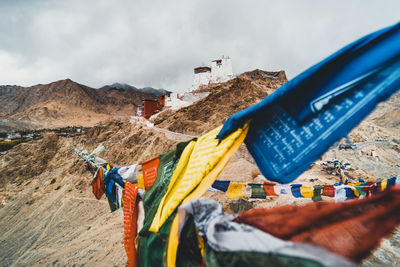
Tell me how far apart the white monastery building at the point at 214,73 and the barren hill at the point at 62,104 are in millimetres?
29814

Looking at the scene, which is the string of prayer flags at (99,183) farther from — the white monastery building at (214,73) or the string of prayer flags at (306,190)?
the white monastery building at (214,73)

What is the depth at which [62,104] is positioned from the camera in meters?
56.1

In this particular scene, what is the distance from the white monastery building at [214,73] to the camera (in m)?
38.0

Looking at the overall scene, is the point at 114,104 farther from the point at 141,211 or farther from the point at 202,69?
the point at 141,211

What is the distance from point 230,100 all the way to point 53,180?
1641 centimetres

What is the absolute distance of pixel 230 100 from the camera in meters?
18.1

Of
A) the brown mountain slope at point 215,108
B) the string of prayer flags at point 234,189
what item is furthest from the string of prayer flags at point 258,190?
the brown mountain slope at point 215,108

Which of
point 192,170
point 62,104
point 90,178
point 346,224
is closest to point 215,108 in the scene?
point 90,178

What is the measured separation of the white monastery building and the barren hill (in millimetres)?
29814

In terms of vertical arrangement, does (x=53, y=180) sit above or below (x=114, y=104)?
below

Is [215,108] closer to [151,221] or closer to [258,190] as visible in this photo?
[258,190]

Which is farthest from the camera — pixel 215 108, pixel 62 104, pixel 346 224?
pixel 62 104

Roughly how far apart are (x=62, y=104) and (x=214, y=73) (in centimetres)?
5025

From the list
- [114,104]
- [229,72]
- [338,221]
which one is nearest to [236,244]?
[338,221]
